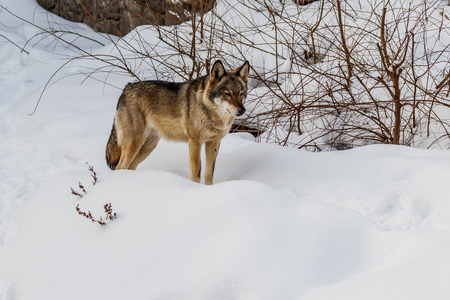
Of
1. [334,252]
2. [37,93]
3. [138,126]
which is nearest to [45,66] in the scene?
[37,93]

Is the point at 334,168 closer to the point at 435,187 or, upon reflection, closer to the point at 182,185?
the point at 435,187

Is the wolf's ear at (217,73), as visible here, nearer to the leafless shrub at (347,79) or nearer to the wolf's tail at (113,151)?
the leafless shrub at (347,79)

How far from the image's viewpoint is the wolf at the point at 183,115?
5.50 m

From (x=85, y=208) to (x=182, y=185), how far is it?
810 mm

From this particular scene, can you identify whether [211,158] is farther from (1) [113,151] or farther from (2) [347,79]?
(2) [347,79]

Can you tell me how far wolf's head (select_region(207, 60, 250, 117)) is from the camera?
5336 mm

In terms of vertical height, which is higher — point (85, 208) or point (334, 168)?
point (334, 168)

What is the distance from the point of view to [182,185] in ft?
14.4

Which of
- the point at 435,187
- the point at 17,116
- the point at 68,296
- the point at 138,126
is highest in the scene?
the point at 435,187

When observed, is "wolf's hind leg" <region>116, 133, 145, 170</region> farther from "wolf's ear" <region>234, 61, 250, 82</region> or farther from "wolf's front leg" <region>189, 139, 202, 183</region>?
"wolf's ear" <region>234, 61, 250, 82</region>

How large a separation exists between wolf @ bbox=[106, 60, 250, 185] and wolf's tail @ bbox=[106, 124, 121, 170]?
0.05 feet

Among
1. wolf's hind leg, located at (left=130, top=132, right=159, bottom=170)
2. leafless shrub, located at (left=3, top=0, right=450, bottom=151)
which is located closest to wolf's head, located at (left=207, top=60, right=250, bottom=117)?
leafless shrub, located at (left=3, top=0, right=450, bottom=151)

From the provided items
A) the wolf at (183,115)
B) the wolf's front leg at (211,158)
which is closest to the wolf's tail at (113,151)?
the wolf at (183,115)

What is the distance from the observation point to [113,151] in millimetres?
6055
